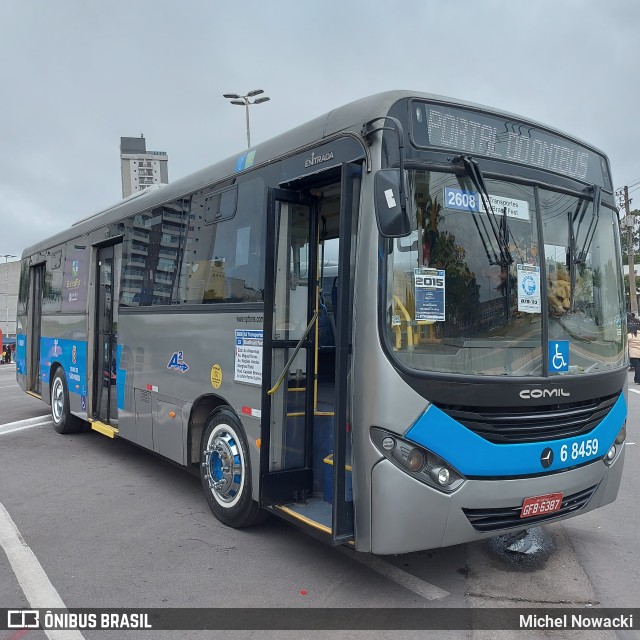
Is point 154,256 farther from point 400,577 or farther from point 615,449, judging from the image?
point 615,449

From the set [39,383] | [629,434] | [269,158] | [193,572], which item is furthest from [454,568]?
[39,383]

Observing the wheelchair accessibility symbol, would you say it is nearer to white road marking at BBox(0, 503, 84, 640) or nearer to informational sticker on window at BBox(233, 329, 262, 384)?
informational sticker on window at BBox(233, 329, 262, 384)

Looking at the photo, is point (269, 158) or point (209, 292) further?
point (209, 292)

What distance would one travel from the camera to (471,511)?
12.5ft

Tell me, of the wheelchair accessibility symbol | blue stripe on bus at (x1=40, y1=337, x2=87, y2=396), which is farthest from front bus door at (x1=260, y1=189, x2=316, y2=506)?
blue stripe on bus at (x1=40, y1=337, x2=87, y2=396)

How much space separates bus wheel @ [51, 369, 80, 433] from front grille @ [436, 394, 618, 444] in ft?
23.9

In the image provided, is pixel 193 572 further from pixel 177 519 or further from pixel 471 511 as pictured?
pixel 471 511

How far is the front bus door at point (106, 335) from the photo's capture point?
8070 mm

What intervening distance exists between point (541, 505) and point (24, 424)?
9.35 meters

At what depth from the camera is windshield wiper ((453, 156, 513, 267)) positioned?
4.01m

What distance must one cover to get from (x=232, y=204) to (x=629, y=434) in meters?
8.08

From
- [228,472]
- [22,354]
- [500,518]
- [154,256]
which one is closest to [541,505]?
[500,518]

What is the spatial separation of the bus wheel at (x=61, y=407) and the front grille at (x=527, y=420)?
7.28 meters

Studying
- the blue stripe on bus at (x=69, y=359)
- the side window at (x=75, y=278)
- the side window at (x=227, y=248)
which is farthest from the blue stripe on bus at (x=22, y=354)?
the side window at (x=227, y=248)
